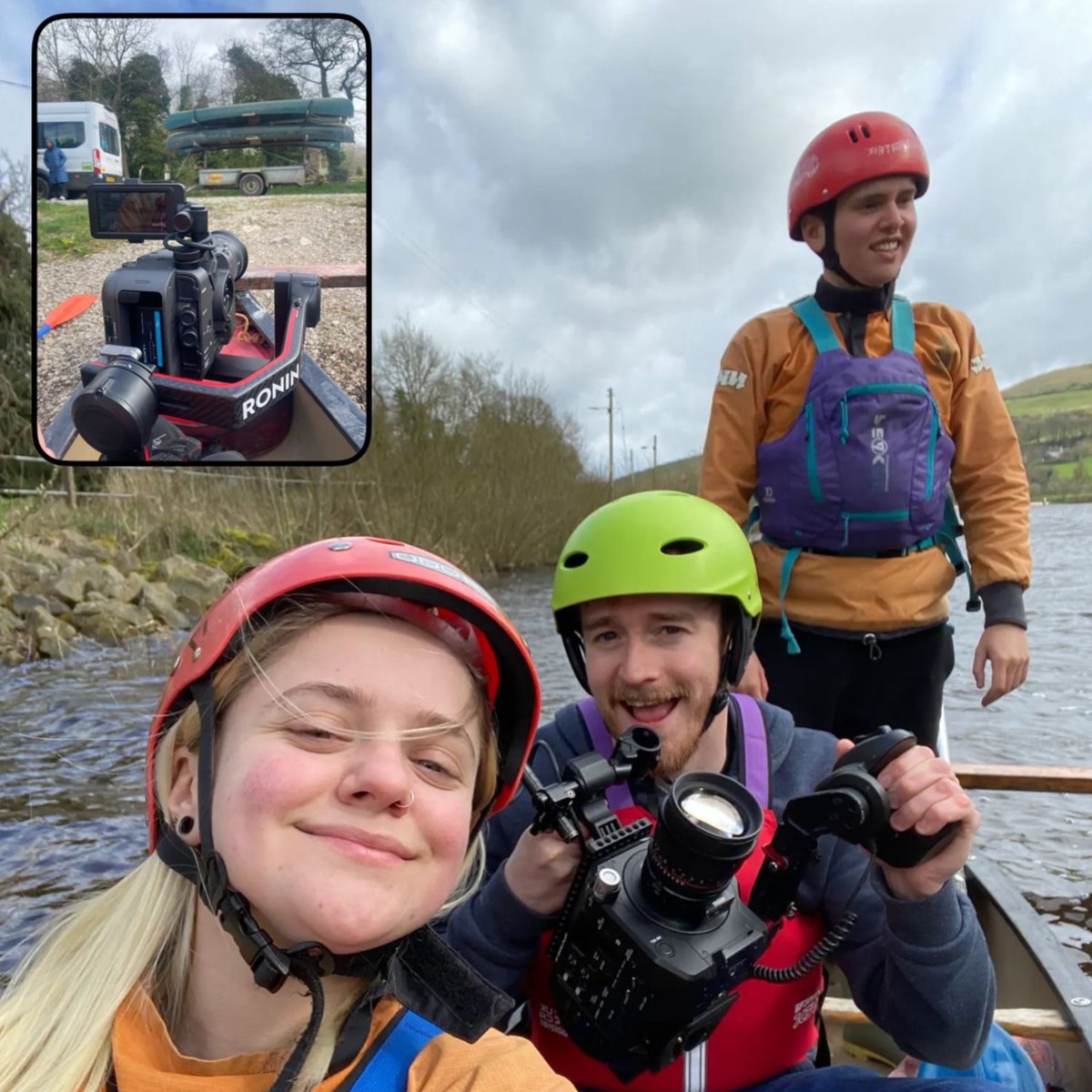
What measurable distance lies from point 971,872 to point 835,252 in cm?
245

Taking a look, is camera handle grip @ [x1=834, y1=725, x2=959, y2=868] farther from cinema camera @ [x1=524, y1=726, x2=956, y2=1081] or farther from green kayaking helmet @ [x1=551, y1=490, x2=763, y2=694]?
green kayaking helmet @ [x1=551, y1=490, x2=763, y2=694]

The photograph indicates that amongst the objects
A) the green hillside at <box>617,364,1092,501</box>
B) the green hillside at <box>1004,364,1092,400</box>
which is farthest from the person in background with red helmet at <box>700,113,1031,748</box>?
the green hillside at <box>1004,364,1092,400</box>

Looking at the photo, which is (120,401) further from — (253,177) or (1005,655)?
(1005,655)

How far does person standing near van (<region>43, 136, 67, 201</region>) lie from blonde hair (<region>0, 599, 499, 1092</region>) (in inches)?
30.2

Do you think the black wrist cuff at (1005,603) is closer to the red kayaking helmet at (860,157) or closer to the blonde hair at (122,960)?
the red kayaking helmet at (860,157)

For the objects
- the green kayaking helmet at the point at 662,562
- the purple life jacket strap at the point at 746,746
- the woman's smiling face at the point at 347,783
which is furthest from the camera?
the green kayaking helmet at the point at 662,562

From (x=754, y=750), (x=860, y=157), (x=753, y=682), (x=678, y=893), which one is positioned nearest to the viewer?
(x=678, y=893)

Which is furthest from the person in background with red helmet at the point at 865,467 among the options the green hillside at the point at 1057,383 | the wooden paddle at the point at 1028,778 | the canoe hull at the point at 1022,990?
the green hillside at the point at 1057,383

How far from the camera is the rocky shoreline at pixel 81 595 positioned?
40.9 feet

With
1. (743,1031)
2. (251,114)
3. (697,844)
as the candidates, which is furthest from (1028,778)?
(251,114)

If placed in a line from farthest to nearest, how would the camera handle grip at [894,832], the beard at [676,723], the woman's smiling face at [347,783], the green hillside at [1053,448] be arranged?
1. the green hillside at [1053,448]
2. the beard at [676,723]
3. the camera handle grip at [894,832]
4. the woman's smiling face at [347,783]

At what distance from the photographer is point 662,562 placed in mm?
2578

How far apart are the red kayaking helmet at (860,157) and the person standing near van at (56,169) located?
2442 millimetres

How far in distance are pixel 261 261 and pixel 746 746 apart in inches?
60.8
